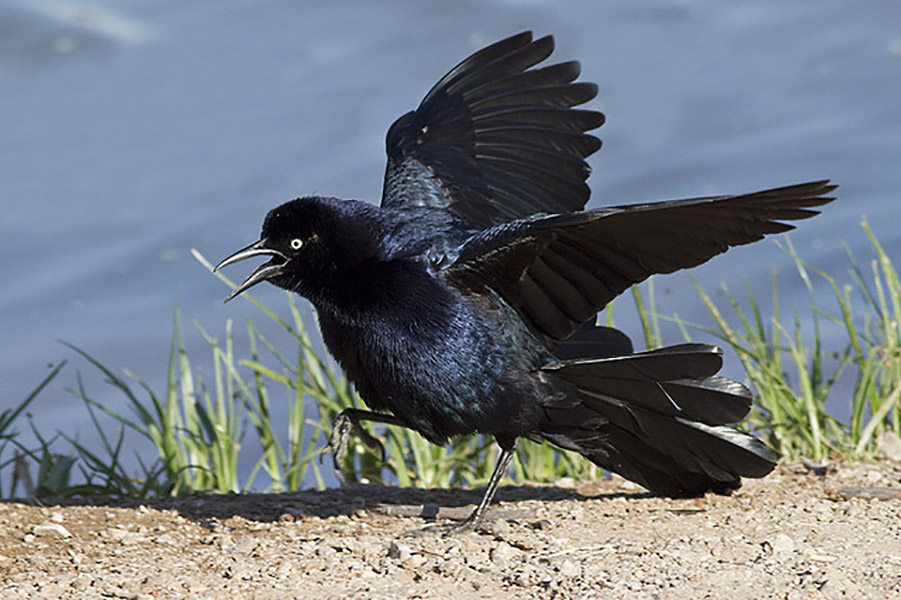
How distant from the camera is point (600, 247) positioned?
162 inches

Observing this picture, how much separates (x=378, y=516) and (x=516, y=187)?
1.46 meters

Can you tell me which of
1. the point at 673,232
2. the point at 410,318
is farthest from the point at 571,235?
the point at 410,318

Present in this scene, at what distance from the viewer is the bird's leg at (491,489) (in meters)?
4.58

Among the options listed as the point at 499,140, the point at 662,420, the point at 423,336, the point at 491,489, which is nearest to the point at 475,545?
the point at 491,489

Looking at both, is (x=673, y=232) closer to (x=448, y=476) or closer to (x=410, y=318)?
(x=410, y=318)

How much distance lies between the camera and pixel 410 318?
4473mm

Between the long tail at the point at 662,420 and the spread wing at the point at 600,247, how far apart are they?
0.23 m

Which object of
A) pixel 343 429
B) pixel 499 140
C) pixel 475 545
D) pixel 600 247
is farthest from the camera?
pixel 499 140

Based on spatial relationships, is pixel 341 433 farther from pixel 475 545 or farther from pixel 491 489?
pixel 475 545

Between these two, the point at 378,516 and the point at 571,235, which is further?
the point at 378,516

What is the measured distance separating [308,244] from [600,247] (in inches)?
43.1

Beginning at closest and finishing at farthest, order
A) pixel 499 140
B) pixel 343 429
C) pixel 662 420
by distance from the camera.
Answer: pixel 662 420
pixel 343 429
pixel 499 140

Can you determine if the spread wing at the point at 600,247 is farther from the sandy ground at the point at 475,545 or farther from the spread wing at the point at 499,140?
the spread wing at the point at 499,140

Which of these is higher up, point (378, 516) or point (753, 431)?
point (753, 431)
